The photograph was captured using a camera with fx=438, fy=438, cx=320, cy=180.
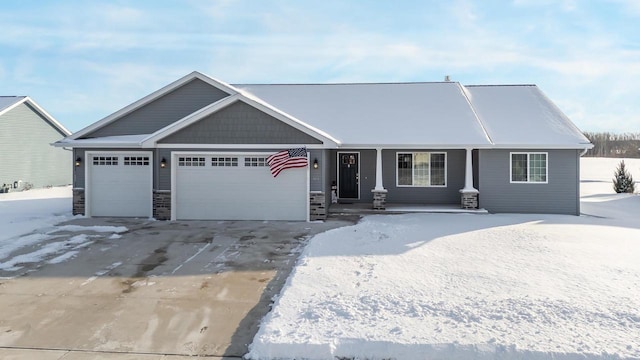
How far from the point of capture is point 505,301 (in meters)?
5.75

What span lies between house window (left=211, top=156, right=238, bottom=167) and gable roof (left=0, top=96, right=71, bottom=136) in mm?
14687

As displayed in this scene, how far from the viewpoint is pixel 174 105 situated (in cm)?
1494

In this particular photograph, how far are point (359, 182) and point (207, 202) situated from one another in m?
5.84

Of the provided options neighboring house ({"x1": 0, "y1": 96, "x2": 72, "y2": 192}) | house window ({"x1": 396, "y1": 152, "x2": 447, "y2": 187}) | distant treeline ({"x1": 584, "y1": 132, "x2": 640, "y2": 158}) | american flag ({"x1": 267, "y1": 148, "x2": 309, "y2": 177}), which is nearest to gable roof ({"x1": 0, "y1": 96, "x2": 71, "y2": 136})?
neighboring house ({"x1": 0, "y1": 96, "x2": 72, "y2": 192})

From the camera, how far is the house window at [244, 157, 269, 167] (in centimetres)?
1326

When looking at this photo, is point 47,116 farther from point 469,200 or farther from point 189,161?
point 469,200

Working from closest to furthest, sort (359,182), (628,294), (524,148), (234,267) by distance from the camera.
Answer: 1. (628,294)
2. (234,267)
3. (524,148)
4. (359,182)

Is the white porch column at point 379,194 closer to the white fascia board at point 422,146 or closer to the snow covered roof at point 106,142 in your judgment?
the white fascia board at point 422,146

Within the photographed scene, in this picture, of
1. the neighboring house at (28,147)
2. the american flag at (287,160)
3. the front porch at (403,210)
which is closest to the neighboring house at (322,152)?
the american flag at (287,160)

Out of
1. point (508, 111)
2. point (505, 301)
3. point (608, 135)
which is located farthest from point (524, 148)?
point (608, 135)

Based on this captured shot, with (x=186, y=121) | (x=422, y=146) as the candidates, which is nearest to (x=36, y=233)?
(x=186, y=121)

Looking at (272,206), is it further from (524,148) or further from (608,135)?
(608,135)

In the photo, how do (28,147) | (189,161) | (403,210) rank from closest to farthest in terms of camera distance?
(189,161) < (403,210) < (28,147)

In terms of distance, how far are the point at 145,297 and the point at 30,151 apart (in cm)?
2170
